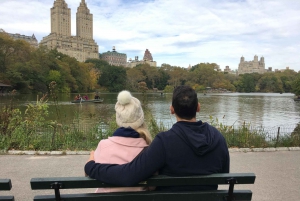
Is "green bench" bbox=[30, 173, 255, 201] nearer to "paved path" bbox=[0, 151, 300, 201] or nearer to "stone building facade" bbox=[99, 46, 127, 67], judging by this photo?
"paved path" bbox=[0, 151, 300, 201]

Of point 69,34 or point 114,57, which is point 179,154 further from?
point 114,57

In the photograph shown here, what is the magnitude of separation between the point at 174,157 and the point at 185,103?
1.14 feet

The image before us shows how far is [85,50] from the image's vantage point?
131m

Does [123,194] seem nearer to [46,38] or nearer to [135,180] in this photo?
[135,180]

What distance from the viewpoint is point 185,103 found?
1.71 m

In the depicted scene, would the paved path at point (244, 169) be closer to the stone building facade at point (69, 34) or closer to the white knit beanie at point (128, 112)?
the white knit beanie at point (128, 112)

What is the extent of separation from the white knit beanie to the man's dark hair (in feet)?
0.86

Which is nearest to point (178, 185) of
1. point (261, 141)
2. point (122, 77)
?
point (261, 141)

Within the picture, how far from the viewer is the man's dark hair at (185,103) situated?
1705 mm

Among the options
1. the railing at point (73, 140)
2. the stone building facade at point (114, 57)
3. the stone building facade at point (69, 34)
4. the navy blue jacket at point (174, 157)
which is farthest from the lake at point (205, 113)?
the stone building facade at point (114, 57)

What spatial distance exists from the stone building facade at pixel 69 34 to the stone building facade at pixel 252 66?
107 m

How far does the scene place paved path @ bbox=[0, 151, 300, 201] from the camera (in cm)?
351

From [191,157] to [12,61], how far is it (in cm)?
5321

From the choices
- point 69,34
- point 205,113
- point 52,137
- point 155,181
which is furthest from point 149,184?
Result: point 69,34
